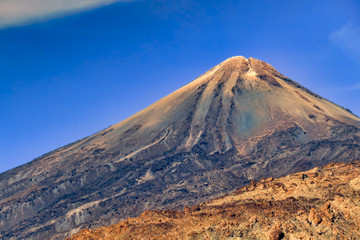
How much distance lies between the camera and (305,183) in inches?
2997

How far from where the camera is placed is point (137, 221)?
231ft

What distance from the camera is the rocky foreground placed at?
193 ft

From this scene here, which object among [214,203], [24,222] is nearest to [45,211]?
[24,222]

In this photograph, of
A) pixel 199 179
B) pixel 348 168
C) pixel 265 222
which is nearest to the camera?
pixel 265 222

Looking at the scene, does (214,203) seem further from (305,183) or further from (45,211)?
(45,211)

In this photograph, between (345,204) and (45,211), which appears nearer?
(345,204)

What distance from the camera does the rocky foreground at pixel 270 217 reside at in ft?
193

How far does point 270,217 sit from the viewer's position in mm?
63219

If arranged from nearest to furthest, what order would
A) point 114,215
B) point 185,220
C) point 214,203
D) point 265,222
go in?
point 265,222, point 185,220, point 214,203, point 114,215

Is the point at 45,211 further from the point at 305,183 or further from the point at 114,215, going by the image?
the point at 305,183

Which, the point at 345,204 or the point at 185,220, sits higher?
the point at 185,220

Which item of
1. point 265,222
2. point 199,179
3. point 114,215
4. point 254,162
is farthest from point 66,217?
point 265,222

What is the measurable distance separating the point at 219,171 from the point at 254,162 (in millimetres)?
11093

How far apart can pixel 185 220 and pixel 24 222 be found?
129352mm
